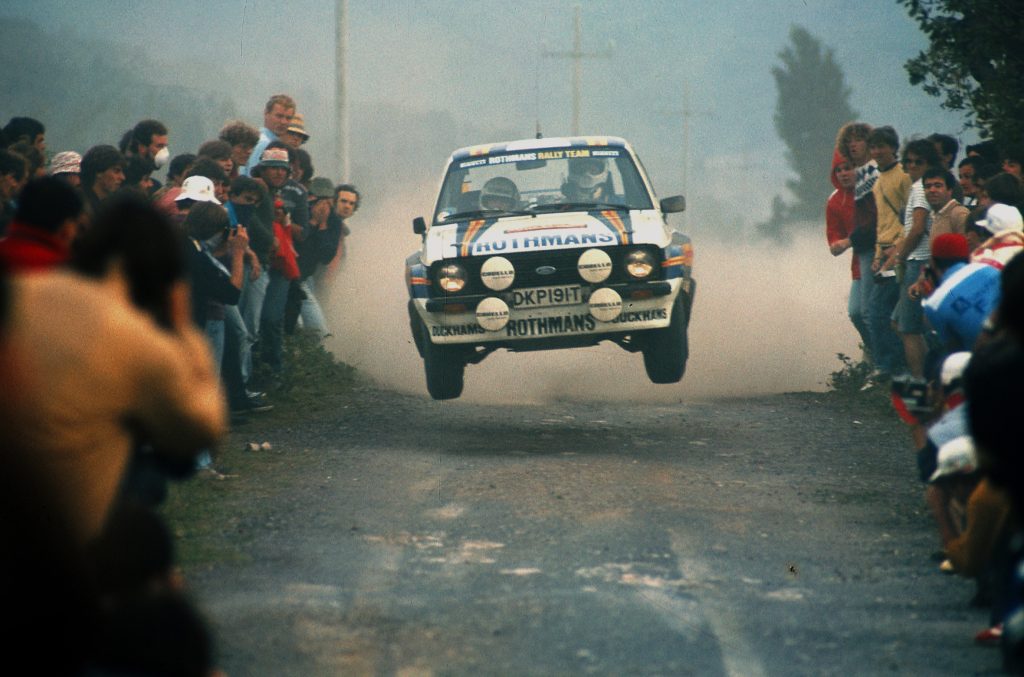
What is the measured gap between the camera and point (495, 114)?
10262 centimetres

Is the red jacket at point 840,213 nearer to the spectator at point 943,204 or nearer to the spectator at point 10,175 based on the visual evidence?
the spectator at point 943,204

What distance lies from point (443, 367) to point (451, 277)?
89 centimetres

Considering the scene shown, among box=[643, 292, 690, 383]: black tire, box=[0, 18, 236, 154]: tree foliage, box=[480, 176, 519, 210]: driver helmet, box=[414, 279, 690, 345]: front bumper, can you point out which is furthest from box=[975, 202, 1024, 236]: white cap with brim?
box=[0, 18, 236, 154]: tree foliage

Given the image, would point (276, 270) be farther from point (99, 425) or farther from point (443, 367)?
point (99, 425)

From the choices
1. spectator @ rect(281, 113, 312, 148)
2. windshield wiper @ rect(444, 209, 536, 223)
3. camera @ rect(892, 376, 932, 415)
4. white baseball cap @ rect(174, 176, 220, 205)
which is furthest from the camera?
spectator @ rect(281, 113, 312, 148)

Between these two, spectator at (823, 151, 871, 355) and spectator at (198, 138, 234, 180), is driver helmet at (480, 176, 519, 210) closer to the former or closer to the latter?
spectator at (198, 138, 234, 180)

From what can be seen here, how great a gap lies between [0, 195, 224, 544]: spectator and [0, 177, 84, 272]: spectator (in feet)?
2.80

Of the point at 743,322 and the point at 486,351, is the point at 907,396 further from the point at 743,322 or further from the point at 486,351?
the point at 743,322

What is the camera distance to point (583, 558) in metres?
7.04

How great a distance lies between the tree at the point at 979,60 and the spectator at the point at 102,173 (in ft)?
19.7

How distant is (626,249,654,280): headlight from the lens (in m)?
11.6

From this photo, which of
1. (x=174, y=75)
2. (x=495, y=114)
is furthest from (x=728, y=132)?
(x=174, y=75)

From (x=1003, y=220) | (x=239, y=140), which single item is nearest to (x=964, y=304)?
(x=1003, y=220)

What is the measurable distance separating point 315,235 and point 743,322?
5.69 m
